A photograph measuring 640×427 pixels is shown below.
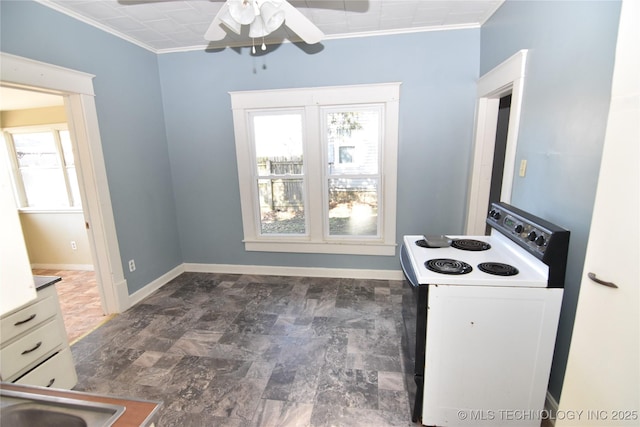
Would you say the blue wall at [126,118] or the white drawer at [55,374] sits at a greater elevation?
the blue wall at [126,118]

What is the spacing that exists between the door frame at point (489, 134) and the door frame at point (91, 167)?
332 cm

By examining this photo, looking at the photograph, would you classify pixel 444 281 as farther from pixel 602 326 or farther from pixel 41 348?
pixel 41 348

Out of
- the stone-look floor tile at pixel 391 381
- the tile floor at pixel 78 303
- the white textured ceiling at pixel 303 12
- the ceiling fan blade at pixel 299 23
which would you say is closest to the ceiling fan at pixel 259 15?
the ceiling fan blade at pixel 299 23

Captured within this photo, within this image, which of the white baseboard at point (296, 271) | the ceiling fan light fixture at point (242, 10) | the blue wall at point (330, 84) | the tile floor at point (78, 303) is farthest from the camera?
the white baseboard at point (296, 271)

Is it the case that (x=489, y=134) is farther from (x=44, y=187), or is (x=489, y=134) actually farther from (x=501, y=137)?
(x=44, y=187)

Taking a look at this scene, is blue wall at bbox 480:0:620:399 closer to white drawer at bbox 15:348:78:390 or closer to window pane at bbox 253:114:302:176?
window pane at bbox 253:114:302:176

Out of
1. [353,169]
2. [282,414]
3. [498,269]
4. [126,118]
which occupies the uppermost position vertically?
[126,118]

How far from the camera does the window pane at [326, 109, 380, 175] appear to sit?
312cm

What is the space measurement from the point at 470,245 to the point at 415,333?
2.39ft

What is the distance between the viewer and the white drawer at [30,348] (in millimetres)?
1549

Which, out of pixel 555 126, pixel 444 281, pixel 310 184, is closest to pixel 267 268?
pixel 310 184

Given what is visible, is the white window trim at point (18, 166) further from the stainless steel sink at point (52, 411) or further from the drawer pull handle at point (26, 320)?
the stainless steel sink at point (52, 411)

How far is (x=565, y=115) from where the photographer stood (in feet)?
5.03

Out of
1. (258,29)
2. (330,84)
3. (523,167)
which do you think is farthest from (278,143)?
(523,167)
